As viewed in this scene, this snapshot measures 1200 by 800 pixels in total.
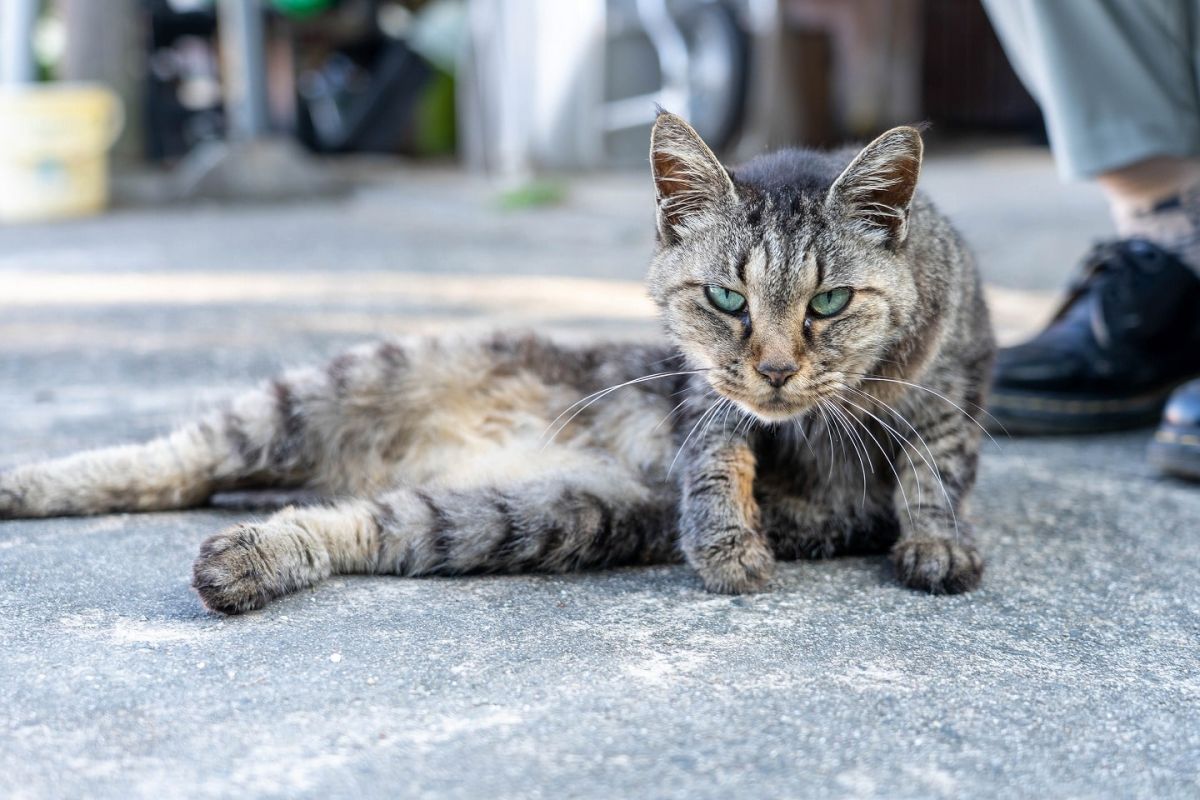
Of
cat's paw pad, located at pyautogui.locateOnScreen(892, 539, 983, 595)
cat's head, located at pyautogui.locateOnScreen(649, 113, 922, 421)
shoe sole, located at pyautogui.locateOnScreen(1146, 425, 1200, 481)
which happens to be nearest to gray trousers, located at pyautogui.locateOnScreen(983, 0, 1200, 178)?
shoe sole, located at pyautogui.locateOnScreen(1146, 425, 1200, 481)

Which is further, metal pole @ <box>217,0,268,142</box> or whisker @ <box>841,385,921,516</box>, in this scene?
metal pole @ <box>217,0,268,142</box>

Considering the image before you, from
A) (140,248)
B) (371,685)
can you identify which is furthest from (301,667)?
(140,248)

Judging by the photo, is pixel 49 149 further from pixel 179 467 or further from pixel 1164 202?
pixel 1164 202

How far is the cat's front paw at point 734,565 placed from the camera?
1.93 m

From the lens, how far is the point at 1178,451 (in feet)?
8.17

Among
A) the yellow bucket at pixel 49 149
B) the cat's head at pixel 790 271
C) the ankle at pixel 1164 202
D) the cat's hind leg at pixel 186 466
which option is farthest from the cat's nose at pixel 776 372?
the yellow bucket at pixel 49 149

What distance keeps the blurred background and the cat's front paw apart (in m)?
1.00

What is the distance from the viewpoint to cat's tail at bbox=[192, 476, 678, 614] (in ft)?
6.38

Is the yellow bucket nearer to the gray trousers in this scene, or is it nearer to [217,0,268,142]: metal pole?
[217,0,268,142]: metal pole

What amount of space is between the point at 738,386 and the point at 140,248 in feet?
14.8

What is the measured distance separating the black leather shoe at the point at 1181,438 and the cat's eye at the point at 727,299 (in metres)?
1.11

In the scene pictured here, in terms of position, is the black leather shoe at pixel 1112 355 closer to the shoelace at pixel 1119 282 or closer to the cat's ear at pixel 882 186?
the shoelace at pixel 1119 282

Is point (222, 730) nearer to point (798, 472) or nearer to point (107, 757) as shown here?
point (107, 757)

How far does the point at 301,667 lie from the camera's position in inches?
63.5
